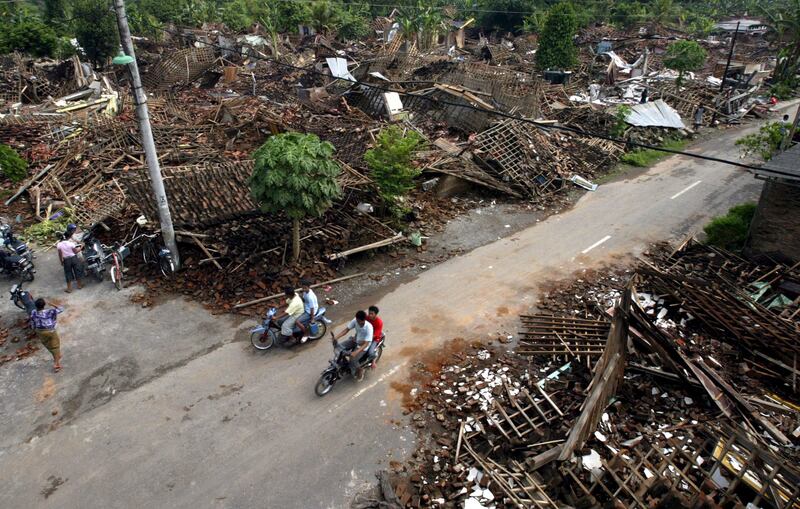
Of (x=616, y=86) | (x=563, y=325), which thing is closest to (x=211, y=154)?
(x=563, y=325)

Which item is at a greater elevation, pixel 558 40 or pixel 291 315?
pixel 558 40

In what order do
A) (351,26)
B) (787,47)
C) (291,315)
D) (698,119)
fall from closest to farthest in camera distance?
(291,315), (698,119), (787,47), (351,26)

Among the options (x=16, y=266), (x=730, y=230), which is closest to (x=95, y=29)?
(x=16, y=266)

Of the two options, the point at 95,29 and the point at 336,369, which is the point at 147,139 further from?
the point at 95,29

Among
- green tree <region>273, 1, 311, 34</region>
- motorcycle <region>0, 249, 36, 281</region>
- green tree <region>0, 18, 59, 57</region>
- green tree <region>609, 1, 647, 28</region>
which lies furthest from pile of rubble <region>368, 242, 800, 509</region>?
green tree <region>609, 1, 647, 28</region>

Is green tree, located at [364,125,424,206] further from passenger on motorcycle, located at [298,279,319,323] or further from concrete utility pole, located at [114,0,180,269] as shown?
concrete utility pole, located at [114,0,180,269]

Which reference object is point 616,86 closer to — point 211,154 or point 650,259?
point 650,259

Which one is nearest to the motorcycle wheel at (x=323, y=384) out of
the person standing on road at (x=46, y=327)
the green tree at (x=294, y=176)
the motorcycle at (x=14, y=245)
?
the green tree at (x=294, y=176)
